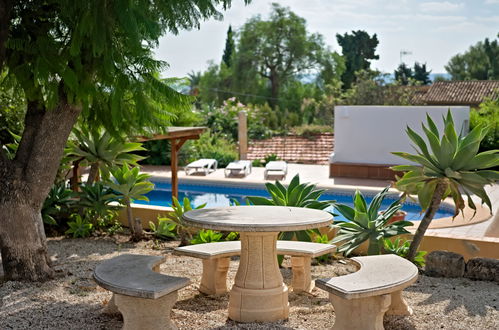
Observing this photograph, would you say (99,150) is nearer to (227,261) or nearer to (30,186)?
(30,186)

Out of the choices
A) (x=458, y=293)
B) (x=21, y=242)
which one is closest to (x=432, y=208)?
(x=458, y=293)

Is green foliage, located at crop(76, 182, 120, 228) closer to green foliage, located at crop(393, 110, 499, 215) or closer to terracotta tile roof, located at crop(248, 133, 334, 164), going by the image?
green foliage, located at crop(393, 110, 499, 215)

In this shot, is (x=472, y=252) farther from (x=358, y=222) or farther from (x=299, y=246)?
(x=299, y=246)

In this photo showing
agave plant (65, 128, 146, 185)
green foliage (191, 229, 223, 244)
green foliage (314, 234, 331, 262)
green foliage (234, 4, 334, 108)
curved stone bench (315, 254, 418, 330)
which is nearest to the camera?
curved stone bench (315, 254, 418, 330)

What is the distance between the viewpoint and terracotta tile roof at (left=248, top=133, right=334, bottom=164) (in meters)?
21.4

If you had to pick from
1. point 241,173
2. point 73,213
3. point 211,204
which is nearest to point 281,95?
point 241,173

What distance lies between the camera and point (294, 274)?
5707 millimetres

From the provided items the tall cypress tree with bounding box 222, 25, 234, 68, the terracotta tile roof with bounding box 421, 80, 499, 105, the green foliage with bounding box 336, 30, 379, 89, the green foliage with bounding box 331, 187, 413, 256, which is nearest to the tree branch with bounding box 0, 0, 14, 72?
the green foliage with bounding box 331, 187, 413, 256

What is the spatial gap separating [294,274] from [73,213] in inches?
149

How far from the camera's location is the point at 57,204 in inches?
320

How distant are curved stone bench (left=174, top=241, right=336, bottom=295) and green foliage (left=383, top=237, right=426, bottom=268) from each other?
3.98 ft

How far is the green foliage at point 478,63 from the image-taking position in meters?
54.8

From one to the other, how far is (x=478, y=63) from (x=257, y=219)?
57109mm

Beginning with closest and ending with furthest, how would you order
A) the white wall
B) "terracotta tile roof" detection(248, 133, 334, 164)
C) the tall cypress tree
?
the white wall
"terracotta tile roof" detection(248, 133, 334, 164)
the tall cypress tree
